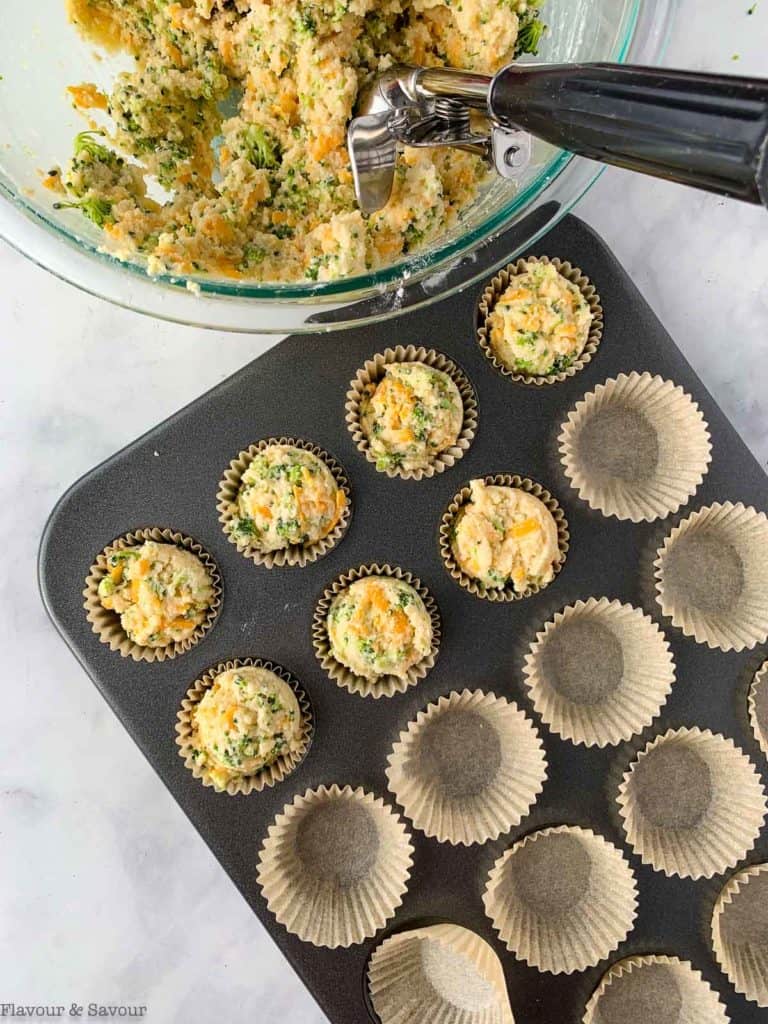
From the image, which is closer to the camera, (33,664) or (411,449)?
(411,449)

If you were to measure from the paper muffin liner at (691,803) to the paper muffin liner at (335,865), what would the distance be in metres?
0.59

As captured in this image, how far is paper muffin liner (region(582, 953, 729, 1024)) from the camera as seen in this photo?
2117 mm

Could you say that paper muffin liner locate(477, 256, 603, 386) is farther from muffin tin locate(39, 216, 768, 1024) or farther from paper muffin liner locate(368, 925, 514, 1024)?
paper muffin liner locate(368, 925, 514, 1024)

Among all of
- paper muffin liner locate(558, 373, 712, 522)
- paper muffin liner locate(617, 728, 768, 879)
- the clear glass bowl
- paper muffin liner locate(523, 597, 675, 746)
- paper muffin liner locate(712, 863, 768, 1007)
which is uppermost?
the clear glass bowl

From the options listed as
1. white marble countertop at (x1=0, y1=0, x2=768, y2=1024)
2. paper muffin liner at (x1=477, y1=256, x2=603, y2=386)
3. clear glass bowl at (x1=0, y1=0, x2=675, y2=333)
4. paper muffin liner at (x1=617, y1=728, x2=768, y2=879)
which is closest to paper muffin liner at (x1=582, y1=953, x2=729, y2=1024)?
paper muffin liner at (x1=617, y1=728, x2=768, y2=879)

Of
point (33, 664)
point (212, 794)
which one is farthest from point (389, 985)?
point (33, 664)

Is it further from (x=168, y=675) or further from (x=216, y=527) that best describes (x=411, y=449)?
(x=168, y=675)

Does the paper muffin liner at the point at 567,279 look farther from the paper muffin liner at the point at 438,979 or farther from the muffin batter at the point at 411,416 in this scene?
the paper muffin liner at the point at 438,979

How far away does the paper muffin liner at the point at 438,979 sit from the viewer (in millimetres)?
2043

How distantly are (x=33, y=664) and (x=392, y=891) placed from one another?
43.9 inches

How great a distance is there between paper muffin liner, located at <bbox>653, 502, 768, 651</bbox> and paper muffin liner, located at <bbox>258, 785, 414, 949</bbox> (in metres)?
0.90

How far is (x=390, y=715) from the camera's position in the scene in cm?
204

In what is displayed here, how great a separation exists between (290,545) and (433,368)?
21.5 inches

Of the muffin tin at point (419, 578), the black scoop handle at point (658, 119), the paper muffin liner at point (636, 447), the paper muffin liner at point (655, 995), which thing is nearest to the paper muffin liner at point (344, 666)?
the muffin tin at point (419, 578)
